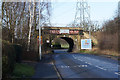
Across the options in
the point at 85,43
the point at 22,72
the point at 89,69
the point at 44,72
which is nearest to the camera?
the point at 22,72

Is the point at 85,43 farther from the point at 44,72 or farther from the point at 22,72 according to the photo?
the point at 22,72

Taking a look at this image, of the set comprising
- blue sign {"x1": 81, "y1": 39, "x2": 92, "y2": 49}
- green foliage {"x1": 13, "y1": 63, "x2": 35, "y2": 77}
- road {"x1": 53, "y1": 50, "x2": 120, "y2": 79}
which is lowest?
road {"x1": 53, "y1": 50, "x2": 120, "y2": 79}

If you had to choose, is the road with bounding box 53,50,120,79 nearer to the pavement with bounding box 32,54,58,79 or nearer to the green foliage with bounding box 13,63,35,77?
the pavement with bounding box 32,54,58,79

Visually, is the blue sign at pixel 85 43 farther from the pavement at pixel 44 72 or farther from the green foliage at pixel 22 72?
the green foliage at pixel 22 72

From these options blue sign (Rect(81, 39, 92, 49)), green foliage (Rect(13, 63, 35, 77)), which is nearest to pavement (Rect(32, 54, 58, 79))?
green foliage (Rect(13, 63, 35, 77))

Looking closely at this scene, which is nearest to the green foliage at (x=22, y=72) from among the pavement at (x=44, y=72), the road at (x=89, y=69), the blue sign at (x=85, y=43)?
the pavement at (x=44, y=72)

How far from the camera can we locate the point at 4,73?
845cm

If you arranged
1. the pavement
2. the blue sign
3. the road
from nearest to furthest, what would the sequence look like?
the pavement, the road, the blue sign

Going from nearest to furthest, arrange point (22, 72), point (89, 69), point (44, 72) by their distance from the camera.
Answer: point (22, 72) → point (44, 72) → point (89, 69)

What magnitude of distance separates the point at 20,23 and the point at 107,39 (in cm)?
1163

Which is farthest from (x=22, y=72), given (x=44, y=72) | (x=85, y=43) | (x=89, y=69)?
(x=85, y=43)

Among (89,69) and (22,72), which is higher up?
(22,72)

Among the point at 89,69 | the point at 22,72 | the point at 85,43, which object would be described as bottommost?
the point at 89,69

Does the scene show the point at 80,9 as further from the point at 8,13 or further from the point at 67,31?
the point at 8,13
